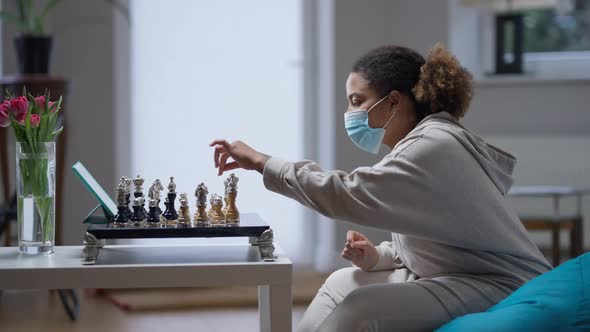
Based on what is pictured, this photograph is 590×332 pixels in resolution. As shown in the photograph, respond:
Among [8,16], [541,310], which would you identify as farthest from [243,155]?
[8,16]

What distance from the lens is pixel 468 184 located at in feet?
5.95

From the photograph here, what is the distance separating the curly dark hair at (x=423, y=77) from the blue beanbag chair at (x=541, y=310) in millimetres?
457

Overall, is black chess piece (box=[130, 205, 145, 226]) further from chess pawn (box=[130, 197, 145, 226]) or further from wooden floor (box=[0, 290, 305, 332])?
wooden floor (box=[0, 290, 305, 332])

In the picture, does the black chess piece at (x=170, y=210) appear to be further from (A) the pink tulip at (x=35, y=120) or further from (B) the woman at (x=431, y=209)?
(A) the pink tulip at (x=35, y=120)

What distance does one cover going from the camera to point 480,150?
1889 millimetres

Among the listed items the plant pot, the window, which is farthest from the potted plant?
the window

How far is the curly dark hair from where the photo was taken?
1993 millimetres

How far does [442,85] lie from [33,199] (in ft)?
3.11

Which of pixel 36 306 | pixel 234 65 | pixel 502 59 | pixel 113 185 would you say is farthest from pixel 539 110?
pixel 36 306

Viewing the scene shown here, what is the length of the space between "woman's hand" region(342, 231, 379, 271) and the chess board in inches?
9.0

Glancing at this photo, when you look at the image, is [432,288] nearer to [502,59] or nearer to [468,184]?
[468,184]

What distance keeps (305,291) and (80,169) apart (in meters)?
1.86

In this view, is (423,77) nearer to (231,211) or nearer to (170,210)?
(231,211)

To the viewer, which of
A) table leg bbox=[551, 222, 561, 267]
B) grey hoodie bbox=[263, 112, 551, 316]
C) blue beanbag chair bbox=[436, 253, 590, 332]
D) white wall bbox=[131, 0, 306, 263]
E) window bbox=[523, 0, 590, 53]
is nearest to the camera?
→ blue beanbag chair bbox=[436, 253, 590, 332]
